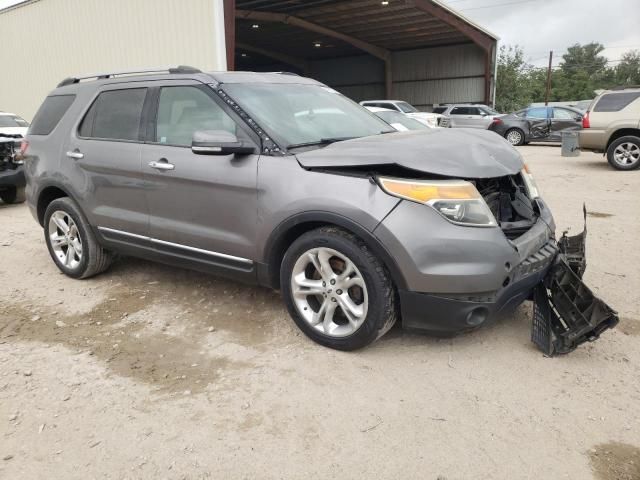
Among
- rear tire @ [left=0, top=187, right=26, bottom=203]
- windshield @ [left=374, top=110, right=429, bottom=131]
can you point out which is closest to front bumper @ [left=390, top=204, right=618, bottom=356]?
windshield @ [left=374, top=110, right=429, bottom=131]

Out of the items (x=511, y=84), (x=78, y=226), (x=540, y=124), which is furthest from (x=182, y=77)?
(x=511, y=84)

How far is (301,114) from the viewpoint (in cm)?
372

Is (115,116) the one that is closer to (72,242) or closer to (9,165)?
(72,242)

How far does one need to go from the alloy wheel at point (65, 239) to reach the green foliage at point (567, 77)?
3949cm

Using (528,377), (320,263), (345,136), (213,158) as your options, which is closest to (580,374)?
(528,377)

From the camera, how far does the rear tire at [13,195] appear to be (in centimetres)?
884

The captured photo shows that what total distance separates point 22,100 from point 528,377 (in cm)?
2272

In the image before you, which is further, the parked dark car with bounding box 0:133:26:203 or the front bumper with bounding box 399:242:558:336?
the parked dark car with bounding box 0:133:26:203

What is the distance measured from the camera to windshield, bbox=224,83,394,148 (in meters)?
3.45

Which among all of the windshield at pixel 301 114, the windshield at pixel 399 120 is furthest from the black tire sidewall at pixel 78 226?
the windshield at pixel 399 120

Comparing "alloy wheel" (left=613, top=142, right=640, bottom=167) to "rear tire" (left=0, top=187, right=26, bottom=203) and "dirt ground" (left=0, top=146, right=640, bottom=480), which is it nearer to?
"dirt ground" (left=0, top=146, right=640, bottom=480)

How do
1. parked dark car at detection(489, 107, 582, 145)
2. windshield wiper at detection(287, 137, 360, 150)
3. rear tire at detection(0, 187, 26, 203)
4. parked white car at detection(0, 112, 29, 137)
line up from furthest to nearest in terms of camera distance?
parked dark car at detection(489, 107, 582, 145)
parked white car at detection(0, 112, 29, 137)
rear tire at detection(0, 187, 26, 203)
windshield wiper at detection(287, 137, 360, 150)

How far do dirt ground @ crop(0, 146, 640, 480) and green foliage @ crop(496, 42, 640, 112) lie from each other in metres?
39.9

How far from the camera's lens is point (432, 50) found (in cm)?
2920
